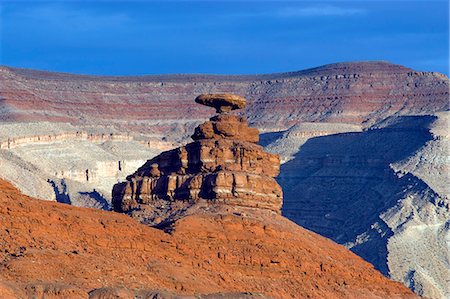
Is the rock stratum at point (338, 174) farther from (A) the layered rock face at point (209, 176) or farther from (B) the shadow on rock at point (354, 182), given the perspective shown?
Answer: (A) the layered rock face at point (209, 176)

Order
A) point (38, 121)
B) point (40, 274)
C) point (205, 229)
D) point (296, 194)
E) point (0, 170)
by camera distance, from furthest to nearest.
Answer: point (38, 121) < point (296, 194) < point (0, 170) < point (205, 229) < point (40, 274)

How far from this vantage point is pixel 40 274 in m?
52.5

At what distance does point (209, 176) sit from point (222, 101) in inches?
235

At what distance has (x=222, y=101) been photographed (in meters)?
77.5

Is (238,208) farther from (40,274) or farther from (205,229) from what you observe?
(40,274)

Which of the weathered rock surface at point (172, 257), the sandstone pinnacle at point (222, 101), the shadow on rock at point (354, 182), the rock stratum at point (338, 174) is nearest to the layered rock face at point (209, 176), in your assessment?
the weathered rock surface at point (172, 257)

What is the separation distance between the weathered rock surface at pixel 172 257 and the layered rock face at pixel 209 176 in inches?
32.4

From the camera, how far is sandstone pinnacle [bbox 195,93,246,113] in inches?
3029

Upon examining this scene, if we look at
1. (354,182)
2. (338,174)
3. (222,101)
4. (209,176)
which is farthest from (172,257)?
(338,174)

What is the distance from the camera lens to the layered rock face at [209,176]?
236 ft

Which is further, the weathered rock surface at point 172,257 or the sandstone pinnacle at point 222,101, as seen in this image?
the sandstone pinnacle at point 222,101

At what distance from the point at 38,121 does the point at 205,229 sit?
126 meters

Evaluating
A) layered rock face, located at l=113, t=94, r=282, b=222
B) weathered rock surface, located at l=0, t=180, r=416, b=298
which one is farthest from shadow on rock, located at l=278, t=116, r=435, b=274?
weathered rock surface, located at l=0, t=180, r=416, b=298

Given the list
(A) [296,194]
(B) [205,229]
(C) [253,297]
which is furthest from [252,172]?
(A) [296,194]
